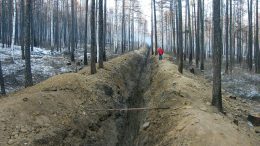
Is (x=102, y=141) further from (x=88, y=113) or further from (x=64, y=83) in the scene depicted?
(x=64, y=83)

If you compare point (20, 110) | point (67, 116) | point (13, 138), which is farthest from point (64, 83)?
point (13, 138)

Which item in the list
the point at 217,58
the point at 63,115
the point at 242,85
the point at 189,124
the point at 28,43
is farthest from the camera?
the point at 242,85

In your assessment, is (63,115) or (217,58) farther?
(217,58)

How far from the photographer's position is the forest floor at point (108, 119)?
9531mm

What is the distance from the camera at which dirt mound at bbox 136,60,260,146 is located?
918 cm

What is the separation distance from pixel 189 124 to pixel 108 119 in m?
4.64

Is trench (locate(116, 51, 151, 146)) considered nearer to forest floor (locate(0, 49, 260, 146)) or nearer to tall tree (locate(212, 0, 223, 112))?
forest floor (locate(0, 49, 260, 146))

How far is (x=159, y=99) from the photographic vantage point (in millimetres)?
15203

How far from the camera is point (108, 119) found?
546 inches

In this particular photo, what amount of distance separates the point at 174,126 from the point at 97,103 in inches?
181

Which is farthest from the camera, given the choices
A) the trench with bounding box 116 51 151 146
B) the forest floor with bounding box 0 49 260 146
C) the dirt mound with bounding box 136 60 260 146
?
the trench with bounding box 116 51 151 146

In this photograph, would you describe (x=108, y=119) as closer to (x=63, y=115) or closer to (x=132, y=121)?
(x=132, y=121)

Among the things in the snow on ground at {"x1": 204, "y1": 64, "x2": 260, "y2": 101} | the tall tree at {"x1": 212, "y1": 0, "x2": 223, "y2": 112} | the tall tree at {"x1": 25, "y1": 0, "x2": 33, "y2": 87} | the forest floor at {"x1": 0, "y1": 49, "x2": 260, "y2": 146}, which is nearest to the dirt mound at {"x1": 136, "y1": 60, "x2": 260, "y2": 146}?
the forest floor at {"x1": 0, "y1": 49, "x2": 260, "y2": 146}

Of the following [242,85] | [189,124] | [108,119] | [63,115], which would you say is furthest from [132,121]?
[242,85]
